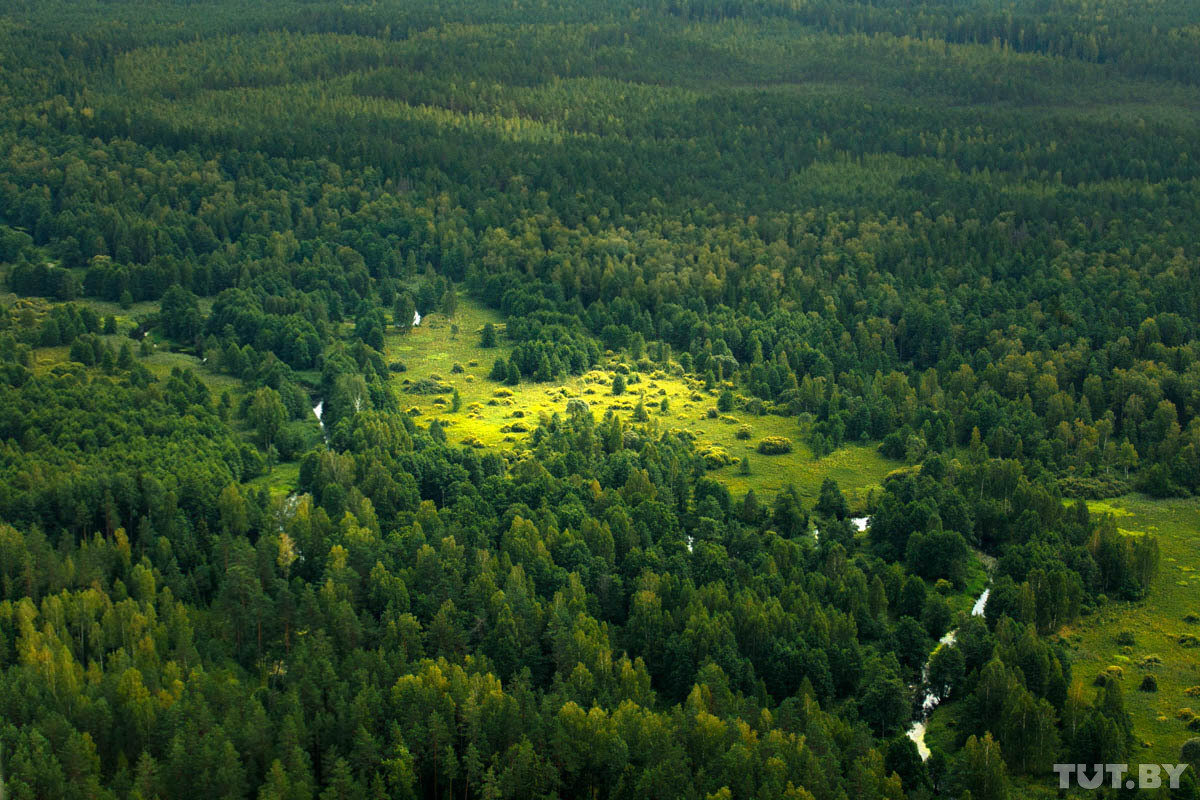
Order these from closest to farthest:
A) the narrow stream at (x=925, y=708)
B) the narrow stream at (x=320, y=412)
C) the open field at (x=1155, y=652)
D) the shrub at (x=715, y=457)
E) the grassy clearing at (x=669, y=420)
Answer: the open field at (x=1155, y=652) → the narrow stream at (x=925, y=708) → the grassy clearing at (x=669, y=420) → the shrub at (x=715, y=457) → the narrow stream at (x=320, y=412)

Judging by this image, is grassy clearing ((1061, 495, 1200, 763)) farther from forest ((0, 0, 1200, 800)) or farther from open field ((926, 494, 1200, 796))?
forest ((0, 0, 1200, 800))

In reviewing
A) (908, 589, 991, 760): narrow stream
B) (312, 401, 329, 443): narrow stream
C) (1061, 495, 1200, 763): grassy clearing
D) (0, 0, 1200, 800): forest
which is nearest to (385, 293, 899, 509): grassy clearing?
(0, 0, 1200, 800): forest

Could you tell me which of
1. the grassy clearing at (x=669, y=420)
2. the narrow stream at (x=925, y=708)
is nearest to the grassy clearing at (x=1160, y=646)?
the narrow stream at (x=925, y=708)

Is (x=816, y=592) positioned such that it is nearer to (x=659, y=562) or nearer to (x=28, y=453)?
(x=659, y=562)

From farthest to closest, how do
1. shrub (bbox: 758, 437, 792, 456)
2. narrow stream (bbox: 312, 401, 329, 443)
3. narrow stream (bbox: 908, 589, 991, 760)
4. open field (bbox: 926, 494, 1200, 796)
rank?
1. narrow stream (bbox: 312, 401, 329, 443)
2. shrub (bbox: 758, 437, 792, 456)
3. narrow stream (bbox: 908, 589, 991, 760)
4. open field (bbox: 926, 494, 1200, 796)

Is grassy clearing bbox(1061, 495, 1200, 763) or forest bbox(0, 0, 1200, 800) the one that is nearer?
forest bbox(0, 0, 1200, 800)

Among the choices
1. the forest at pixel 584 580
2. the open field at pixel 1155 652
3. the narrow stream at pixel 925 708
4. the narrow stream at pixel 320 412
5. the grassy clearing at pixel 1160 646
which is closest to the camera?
the forest at pixel 584 580

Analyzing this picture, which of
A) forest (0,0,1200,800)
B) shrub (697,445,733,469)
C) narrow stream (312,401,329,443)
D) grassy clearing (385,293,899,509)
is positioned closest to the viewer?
forest (0,0,1200,800)

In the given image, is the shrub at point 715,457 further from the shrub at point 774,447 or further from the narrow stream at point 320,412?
the narrow stream at point 320,412
